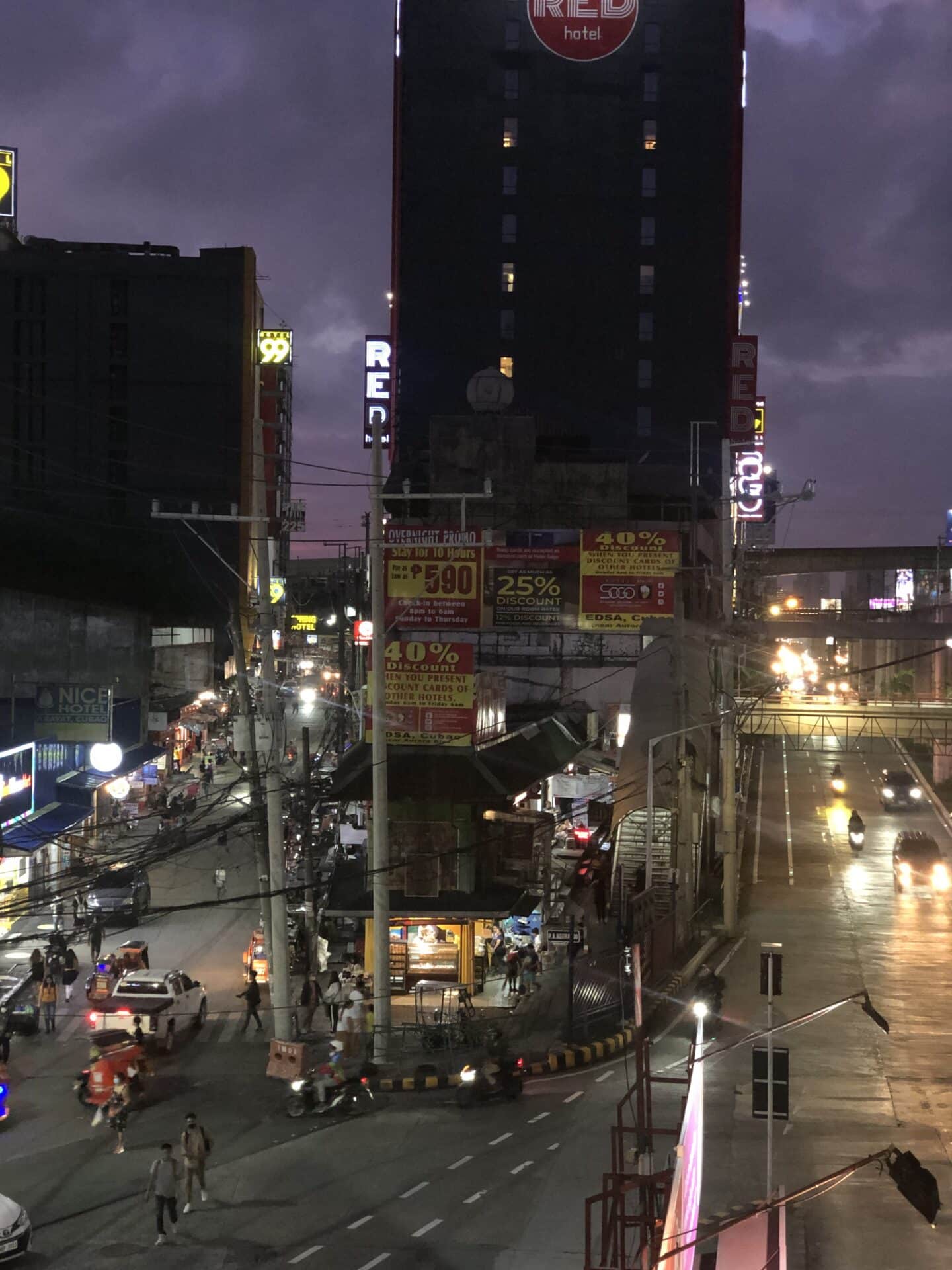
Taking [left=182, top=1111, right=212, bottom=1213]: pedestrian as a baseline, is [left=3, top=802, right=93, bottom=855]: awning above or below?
above

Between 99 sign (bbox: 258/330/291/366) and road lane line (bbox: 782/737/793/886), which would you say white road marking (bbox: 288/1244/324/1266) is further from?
99 sign (bbox: 258/330/291/366)

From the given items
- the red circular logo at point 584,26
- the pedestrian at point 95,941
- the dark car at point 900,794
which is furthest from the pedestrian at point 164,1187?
the red circular logo at point 584,26

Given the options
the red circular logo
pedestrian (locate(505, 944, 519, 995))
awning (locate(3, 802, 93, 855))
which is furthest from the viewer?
the red circular logo

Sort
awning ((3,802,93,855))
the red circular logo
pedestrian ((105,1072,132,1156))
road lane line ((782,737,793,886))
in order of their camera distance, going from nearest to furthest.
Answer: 1. pedestrian ((105,1072,132,1156))
2. awning ((3,802,93,855))
3. road lane line ((782,737,793,886))
4. the red circular logo

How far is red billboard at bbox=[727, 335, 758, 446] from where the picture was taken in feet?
211

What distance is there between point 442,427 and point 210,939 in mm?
26970

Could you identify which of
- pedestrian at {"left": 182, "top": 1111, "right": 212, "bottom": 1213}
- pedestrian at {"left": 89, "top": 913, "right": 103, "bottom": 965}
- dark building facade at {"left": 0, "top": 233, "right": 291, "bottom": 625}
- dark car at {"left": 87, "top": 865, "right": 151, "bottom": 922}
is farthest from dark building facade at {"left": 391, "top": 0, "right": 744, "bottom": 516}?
pedestrian at {"left": 182, "top": 1111, "right": 212, "bottom": 1213}

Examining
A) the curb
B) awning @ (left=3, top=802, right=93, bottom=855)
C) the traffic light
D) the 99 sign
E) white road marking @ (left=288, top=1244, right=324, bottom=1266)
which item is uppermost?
the 99 sign

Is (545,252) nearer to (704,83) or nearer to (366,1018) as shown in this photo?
(704,83)

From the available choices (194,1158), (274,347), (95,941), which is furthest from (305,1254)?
(274,347)

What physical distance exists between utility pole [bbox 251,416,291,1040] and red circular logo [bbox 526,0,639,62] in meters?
57.5

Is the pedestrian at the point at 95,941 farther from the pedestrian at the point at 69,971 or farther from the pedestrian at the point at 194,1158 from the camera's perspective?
the pedestrian at the point at 194,1158

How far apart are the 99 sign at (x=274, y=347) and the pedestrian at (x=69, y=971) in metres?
56.0

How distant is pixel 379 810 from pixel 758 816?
3842 cm
